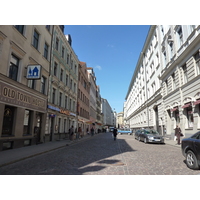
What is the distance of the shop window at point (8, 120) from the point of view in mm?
11508

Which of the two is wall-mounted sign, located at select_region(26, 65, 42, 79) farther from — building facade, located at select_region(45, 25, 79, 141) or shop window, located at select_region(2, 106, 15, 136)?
building facade, located at select_region(45, 25, 79, 141)

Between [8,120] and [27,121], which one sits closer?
[8,120]

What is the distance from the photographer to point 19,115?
1281 cm

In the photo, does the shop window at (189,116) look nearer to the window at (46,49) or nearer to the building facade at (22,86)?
the building facade at (22,86)

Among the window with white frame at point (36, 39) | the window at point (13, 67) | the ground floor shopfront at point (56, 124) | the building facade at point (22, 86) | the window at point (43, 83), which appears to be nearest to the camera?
the building facade at point (22, 86)

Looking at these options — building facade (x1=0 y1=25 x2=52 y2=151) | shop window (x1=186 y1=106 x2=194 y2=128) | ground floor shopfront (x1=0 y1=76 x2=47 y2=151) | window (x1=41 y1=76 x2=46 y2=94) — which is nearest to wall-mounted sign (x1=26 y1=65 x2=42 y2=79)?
building facade (x1=0 y1=25 x2=52 y2=151)

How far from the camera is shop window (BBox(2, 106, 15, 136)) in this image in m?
11.5

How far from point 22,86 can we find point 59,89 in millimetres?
9037

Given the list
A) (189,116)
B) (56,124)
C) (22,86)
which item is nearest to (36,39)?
(22,86)

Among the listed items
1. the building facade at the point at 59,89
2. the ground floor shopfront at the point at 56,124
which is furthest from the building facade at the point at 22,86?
the building facade at the point at 59,89

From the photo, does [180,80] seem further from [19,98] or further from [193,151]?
[19,98]

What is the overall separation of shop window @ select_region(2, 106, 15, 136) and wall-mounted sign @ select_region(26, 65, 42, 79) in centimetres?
301

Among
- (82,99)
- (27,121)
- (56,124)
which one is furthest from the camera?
(82,99)

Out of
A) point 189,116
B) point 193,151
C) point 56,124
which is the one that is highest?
point 189,116
